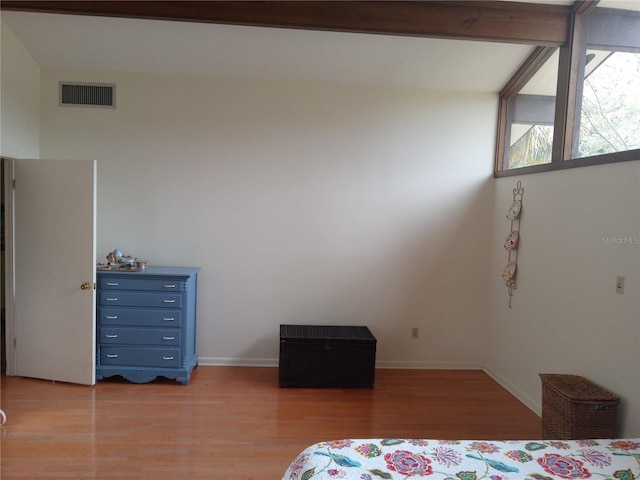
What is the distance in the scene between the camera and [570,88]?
9.69 ft

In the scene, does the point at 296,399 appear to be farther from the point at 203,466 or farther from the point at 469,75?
the point at 469,75

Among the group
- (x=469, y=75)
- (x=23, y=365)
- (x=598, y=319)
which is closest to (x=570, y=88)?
(x=469, y=75)

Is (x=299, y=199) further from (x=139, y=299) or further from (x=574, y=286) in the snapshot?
(x=574, y=286)

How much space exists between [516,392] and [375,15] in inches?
127

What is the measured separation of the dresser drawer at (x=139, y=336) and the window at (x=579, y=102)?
10.7 feet

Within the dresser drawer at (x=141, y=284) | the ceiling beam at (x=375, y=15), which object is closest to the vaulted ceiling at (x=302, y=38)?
the ceiling beam at (x=375, y=15)

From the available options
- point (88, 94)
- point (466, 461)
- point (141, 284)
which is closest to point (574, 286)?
point (466, 461)

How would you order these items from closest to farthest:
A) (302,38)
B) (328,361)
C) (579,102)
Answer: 1. (579,102)
2. (302,38)
3. (328,361)

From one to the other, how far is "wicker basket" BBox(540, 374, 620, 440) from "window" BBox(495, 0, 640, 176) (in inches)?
53.9

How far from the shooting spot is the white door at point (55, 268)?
3.21m

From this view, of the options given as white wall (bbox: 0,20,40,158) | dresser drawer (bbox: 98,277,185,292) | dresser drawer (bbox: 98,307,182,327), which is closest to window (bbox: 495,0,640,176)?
dresser drawer (bbox: 98,277,185,292)

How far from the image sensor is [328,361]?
3479 mm

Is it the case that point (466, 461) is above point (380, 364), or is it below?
above

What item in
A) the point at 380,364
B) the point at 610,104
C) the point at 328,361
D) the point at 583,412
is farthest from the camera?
the point at 380,364
